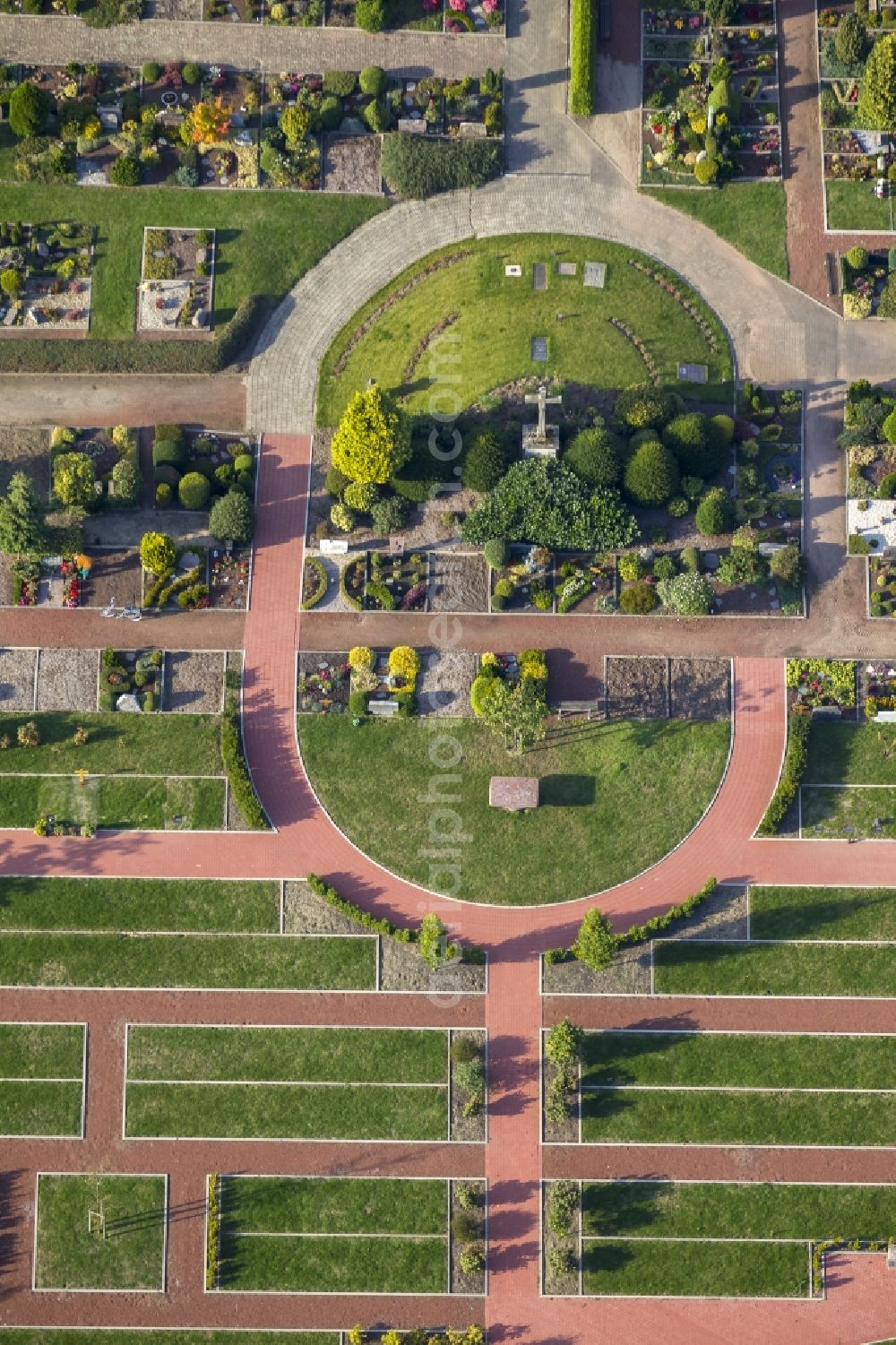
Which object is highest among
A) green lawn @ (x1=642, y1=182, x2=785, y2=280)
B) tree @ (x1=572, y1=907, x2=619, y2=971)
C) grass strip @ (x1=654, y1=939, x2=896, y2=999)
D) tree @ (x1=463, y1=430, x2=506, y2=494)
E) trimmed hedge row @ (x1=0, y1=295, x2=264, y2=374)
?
green lawn @ (x1=642, y1=182, x2=785, y2=280)

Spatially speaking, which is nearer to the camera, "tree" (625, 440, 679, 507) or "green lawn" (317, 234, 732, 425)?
"tree" (625, 440, 679, 507)

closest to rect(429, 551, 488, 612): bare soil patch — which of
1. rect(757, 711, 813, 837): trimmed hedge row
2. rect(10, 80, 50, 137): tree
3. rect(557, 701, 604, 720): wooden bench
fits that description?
rect(557, 701, 604, 720): wooden bench

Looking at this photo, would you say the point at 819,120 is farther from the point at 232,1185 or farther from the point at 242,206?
the point at 232,1185

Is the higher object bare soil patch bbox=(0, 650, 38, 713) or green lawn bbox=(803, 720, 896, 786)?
bare soil patch bbox=(0, 650, 38, 713)

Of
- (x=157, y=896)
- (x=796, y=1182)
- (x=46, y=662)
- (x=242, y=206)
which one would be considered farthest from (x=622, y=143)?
(x=796, y=1182)

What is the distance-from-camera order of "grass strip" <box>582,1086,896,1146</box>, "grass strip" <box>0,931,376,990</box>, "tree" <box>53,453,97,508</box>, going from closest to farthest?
"grass strip" <box>582,1086,896,1146</box>, "tree" <box>53,453,97,508</box>, "grass strip" <box>0,931,376,990</box>

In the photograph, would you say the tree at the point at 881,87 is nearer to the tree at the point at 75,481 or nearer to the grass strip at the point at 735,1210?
the tree at the point at 75,481

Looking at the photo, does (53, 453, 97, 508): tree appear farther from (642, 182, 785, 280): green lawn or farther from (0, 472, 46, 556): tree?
(642, 182, 785, 280): green lawn
